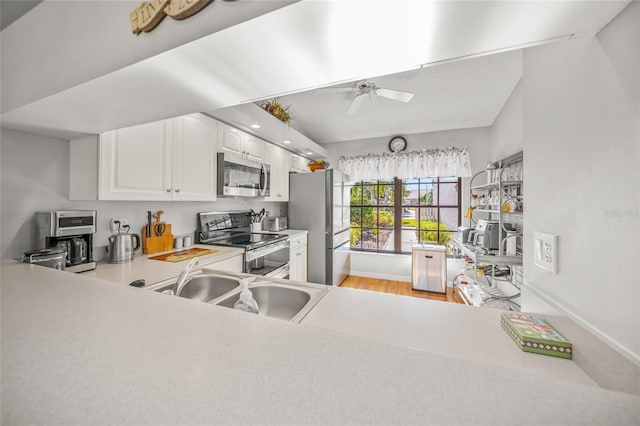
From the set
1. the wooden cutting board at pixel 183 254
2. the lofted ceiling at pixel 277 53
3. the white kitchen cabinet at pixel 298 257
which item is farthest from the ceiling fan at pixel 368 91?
the wooden cutting board at pixel 183 254

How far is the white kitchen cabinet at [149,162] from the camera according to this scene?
4.66ft

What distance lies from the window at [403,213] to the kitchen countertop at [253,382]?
376cm

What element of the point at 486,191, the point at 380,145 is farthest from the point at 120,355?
the point at 380,145

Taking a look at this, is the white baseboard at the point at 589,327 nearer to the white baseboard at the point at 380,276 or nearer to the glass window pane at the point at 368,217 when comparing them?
the white baseboard at the point at 380,276

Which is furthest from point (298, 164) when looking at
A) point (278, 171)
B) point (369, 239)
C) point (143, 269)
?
point (143, 269)

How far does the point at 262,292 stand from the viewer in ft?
→ 4.14

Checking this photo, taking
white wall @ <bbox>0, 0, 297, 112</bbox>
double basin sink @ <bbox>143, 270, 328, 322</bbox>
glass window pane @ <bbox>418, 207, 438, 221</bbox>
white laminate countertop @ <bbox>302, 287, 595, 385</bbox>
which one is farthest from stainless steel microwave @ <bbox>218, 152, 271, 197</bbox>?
glass window pane @ <bbox>418, 207, 438, 221</bbox>

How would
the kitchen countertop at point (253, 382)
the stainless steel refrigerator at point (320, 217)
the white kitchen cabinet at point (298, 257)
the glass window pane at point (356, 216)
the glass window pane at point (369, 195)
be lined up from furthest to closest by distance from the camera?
1. the glass window pane at point (356, 216)
2. the glass window pane at point (369, 195)
3. the stainless steel refrigerator at point (320, 217)
4. the white kitchen cabinet at point (298, 257)
5. the kitchen countertop at point (253, 382)

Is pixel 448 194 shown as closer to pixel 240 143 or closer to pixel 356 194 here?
pixel 356 194

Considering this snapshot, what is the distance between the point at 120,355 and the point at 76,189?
167 centimetres

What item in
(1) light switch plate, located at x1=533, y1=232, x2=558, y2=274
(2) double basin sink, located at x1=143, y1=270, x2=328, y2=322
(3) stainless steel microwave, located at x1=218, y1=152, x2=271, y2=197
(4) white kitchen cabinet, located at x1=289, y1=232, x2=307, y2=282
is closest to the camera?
(1) light switch plate, located at x1=533, y1=232, x2=558, y2=274

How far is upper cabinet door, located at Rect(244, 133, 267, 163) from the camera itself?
260 centimetres

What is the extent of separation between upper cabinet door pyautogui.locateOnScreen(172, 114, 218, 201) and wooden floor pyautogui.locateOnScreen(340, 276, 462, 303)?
247cm

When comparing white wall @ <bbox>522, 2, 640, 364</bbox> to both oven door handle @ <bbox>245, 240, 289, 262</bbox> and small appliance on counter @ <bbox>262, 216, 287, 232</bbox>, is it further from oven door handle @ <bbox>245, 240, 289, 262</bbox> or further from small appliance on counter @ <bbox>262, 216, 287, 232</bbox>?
small appliance on counter @ <bbox>262, 216, 287, 232</bbox>
